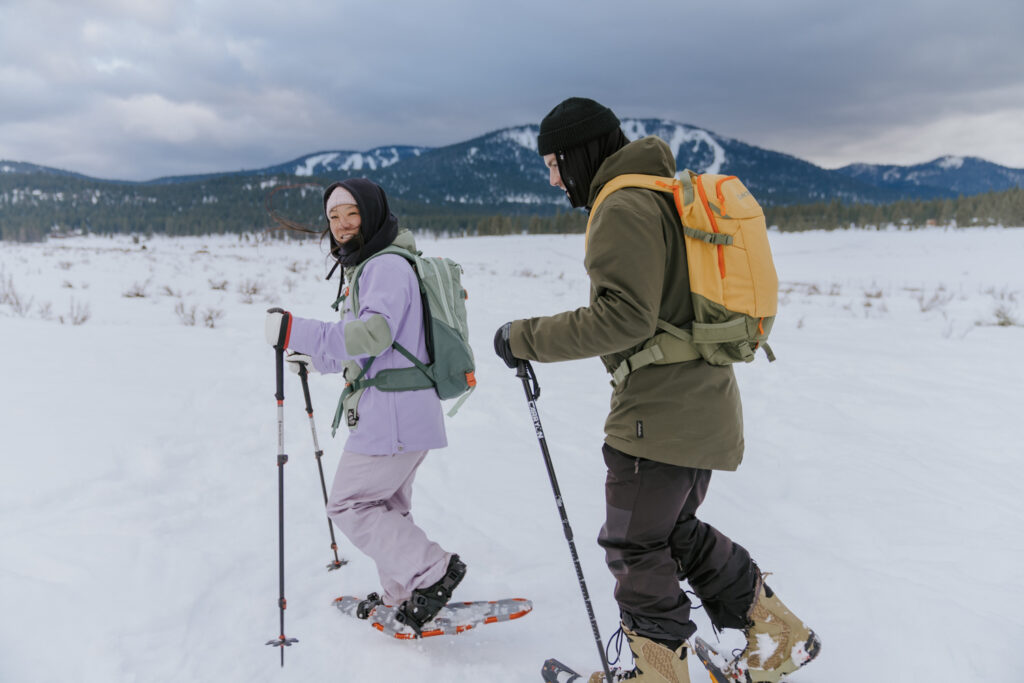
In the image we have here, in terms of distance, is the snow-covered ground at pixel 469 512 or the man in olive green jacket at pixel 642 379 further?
the snow-covered ground at pixel 469 512

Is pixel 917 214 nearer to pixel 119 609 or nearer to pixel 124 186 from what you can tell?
pixel 119 609

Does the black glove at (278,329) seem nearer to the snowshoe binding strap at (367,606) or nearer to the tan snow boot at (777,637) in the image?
the snowshoe binding strap at (367,606)

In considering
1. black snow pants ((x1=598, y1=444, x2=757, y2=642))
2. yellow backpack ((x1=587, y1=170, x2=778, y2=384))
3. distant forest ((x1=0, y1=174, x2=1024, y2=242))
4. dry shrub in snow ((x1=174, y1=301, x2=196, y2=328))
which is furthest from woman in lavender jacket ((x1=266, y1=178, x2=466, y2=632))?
distant forest ((x1=0, y1=174, x2=1024, y2=242))

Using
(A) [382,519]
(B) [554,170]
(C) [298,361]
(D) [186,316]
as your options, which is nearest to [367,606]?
(A) [382,519]

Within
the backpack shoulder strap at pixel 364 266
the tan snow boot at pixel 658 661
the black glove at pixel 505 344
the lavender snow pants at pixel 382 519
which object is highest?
the backpack shoulder strap at pixel 364 266

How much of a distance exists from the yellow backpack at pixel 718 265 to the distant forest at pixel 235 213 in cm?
4007

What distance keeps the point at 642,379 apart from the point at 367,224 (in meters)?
1.31

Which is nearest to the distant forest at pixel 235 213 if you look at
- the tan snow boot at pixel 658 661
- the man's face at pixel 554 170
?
the man's face at pixel 554 170

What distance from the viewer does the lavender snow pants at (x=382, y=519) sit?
2227mm

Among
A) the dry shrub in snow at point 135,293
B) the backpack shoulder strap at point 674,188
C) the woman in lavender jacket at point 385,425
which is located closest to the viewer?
the backpack shoulder strap at point 674,188

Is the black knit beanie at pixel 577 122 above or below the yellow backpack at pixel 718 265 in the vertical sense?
above

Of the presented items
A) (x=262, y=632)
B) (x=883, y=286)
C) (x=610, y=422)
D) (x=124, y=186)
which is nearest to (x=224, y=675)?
(x=262, y=632)

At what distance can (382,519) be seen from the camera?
2.25 meters

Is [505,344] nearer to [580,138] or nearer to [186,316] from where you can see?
[580,138]
